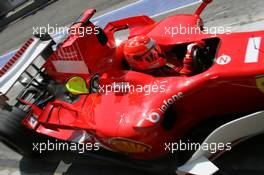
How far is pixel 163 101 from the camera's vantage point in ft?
14.3

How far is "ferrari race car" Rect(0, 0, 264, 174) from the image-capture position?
13.8ft

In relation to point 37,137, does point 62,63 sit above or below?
above

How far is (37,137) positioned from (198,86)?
2.80 meters

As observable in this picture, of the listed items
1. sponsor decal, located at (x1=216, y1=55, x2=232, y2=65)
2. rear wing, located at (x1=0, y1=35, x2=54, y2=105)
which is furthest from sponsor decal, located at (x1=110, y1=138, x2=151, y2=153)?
rear wing, located at (x1=0, y1=35, x2=54, y2=105)

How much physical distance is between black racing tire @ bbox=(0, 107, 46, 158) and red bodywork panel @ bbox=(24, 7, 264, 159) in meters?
0.40

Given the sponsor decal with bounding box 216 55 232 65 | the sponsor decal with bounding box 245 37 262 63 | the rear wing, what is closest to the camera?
the sponsor decal with bounding box 245 37 262 63

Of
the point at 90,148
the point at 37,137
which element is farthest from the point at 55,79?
the point at 90,148

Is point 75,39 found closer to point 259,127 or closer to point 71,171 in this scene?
point 71,171

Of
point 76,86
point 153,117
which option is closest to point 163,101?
point 153,117

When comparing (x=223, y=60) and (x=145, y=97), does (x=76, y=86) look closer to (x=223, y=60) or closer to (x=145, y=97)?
(x=145, y=97)

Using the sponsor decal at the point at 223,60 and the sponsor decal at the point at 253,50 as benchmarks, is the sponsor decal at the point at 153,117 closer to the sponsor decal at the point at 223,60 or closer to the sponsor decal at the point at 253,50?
the sponsor decal at the point at 223,60

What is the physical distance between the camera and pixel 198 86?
170 inches

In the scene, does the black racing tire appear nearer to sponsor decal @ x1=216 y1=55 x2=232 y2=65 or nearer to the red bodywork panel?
the red bodywork panel

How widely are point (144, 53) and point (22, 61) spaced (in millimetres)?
2264
